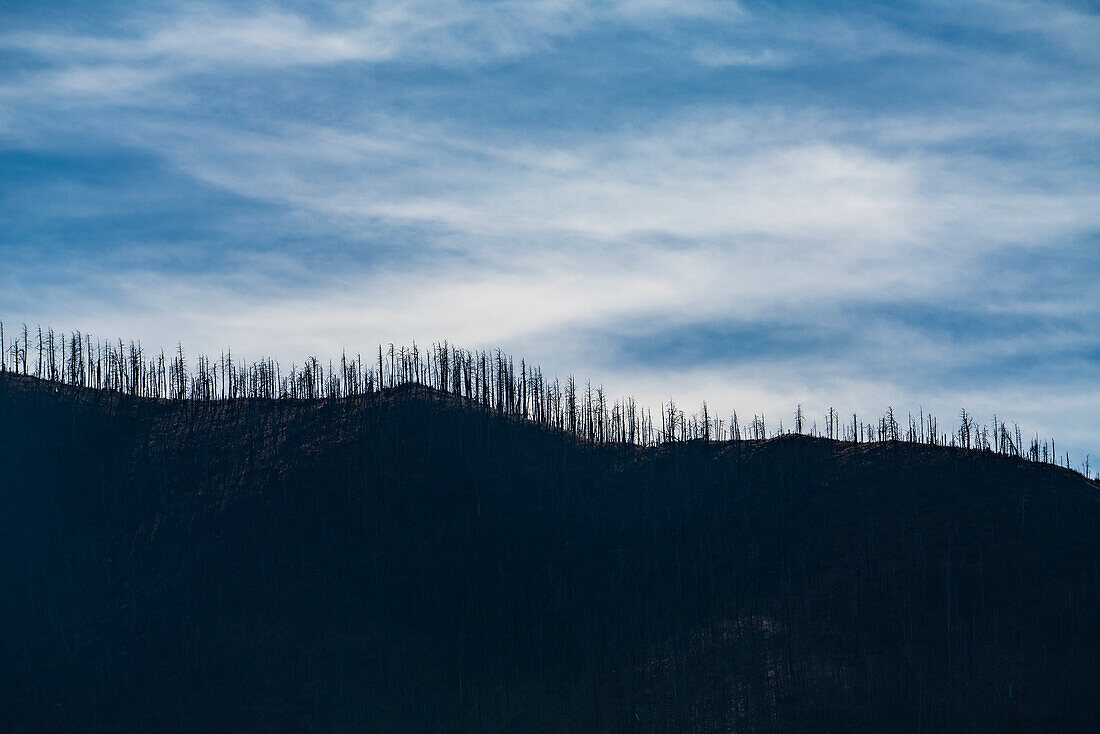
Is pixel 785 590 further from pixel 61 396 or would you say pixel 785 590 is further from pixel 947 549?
pixel 61 396

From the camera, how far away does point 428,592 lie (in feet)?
305

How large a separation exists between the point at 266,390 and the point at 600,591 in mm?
54633

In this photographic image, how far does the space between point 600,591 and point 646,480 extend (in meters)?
16.8

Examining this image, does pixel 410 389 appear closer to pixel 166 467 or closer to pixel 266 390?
pixel 266 390

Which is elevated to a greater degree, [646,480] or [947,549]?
[646,480]

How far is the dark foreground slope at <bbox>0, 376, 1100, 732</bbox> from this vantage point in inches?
2911

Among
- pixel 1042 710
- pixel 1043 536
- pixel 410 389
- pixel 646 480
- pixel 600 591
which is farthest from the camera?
pixel 410 389

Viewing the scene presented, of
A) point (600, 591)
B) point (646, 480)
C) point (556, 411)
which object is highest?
point (556, 411)

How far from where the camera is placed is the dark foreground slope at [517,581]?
243 ft

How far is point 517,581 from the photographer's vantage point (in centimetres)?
9369

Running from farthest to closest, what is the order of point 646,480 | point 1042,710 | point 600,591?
point 646,480 < point 600,591 < point 1042,710

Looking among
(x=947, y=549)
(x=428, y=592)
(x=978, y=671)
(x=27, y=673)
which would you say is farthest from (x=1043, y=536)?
(x=27, y=673)

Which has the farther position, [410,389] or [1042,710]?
[410,389]

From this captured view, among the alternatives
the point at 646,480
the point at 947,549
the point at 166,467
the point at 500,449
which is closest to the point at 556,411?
the point at 500,449
